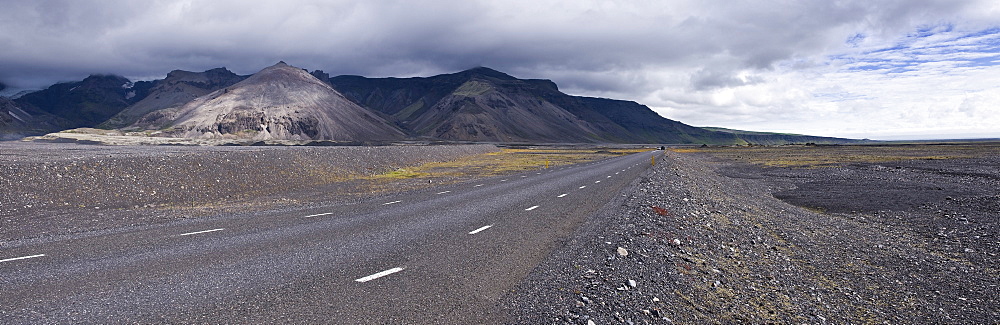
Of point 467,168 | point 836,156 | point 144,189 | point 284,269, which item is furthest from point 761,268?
point 836,156

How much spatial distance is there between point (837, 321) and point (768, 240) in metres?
6.22

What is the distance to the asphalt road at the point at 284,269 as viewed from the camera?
23.5 ft

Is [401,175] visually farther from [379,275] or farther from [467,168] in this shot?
[379,275]

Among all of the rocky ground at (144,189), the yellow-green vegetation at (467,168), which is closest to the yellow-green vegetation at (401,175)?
the yellow-green vegetation at (467,168)

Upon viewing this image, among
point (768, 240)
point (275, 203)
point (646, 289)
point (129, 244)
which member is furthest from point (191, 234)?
point (768, 240)

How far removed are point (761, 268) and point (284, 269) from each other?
9919 millimetres

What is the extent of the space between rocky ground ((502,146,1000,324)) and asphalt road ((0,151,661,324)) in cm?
103

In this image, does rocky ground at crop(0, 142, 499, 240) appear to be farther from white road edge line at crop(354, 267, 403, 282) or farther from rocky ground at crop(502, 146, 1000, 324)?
rocky ground at crop(502, 146, 1000, 324)

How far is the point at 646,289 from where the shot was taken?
829 cm

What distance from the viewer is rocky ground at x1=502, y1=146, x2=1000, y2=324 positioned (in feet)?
25.8

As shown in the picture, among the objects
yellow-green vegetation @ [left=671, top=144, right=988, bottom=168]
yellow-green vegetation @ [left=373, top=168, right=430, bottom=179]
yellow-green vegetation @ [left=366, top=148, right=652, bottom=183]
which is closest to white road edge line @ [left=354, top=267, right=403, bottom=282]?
yellow-green vegetation @ [left=366, top=148, right=652, bottom=183]

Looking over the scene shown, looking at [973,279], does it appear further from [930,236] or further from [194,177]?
[194,177]

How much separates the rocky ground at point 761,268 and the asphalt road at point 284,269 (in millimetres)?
1031

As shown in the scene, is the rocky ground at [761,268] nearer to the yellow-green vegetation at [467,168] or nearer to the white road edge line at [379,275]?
the white road edge line at [379,275]
